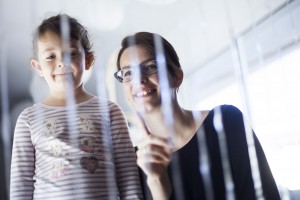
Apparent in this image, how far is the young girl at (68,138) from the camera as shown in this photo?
0.61m

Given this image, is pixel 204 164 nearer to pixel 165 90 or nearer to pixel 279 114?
pixel 165 90

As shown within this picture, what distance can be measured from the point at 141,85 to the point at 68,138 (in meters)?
0.19

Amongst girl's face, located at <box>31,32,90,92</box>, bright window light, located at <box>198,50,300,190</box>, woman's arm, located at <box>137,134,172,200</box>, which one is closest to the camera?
woman's arm, located at <box>137,134,172,200</box>

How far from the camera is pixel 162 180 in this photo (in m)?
0.59

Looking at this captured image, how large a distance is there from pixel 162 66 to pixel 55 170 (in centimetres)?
32

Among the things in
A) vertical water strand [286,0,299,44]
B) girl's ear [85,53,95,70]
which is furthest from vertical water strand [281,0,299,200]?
girl's ear [85,53,95,70]

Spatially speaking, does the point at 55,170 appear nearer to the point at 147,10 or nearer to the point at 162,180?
the point at 162,180

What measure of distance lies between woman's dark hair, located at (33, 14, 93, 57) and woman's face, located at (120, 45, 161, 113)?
0.09m

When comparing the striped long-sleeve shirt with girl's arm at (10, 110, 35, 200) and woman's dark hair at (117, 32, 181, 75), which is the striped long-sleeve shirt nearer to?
girl's arm at (10, 110, 35, 200)

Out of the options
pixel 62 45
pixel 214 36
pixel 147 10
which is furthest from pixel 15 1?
pixel 214 36

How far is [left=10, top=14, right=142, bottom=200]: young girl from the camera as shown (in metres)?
0.61

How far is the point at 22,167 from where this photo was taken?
640 millimetres

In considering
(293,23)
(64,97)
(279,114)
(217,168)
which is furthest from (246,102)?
(64,97)

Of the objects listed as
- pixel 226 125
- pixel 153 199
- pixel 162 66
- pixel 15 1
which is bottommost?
pixel 153 199
